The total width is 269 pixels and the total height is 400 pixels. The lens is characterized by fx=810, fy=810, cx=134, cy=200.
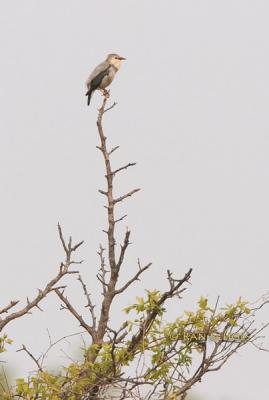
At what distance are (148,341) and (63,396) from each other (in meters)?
0.82

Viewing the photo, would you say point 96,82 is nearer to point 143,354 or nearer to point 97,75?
point 97,75

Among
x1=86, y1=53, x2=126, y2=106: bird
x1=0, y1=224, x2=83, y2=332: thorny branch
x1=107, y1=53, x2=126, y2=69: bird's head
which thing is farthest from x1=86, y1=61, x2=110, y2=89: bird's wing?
x1=0, y1=224, x2=83, y2=332: thorny branch

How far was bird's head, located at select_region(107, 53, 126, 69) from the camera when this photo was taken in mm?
16219

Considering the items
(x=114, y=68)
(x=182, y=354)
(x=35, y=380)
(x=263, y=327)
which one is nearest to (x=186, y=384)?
(x=182, y=354)

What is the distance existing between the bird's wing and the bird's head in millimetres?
396

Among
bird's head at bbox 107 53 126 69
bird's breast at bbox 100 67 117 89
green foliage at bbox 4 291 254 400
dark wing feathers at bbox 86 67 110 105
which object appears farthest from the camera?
bird's head at bbox 107 53 126 69

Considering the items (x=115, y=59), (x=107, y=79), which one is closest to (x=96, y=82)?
(x=107, y=79)

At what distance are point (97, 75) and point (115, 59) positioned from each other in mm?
1351

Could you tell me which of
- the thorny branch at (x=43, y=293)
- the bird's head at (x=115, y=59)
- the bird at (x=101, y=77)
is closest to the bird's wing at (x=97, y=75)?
the bird at (x=101, y=77)

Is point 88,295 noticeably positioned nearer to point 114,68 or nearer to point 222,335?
point 222,335

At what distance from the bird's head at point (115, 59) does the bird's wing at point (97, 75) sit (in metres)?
0.40

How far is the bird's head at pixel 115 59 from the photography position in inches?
639

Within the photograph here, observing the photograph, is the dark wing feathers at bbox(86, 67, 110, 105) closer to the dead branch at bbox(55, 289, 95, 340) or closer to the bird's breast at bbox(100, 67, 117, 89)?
the bird's breast at bbox(100, 67, 117, 89)

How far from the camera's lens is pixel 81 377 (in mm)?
6352
